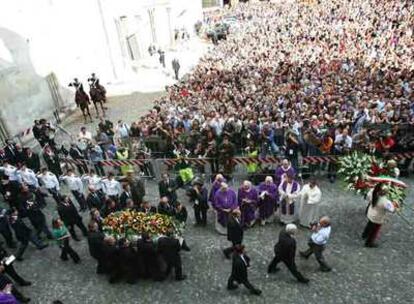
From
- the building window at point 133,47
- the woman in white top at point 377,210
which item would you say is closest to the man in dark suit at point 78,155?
the woman in white top at point 377,210

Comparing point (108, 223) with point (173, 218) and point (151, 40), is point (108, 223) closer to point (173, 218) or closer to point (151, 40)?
point (173, 218)

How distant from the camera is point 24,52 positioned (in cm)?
1777

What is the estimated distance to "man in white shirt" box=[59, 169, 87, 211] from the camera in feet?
35.8

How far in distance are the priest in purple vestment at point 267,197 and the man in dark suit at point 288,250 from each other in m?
1.99

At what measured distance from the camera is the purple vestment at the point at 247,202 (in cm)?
973

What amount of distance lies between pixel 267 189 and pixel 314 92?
7191 millimetres

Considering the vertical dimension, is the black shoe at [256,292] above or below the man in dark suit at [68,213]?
below

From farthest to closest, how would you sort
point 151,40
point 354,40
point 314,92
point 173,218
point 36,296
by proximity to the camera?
point 151,40
point 354,40
point 314,92
point 173,218
point 36,296

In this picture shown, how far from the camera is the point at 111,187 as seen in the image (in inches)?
419

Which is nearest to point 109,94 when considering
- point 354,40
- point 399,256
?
point 354,40

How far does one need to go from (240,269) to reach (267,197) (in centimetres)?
271

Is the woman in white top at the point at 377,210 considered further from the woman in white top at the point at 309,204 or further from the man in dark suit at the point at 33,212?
the man in dark suit at the point at 33,212

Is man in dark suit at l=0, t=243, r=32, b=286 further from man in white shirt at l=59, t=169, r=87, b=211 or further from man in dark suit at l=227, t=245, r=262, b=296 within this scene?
man in dark suit at l=227, t=245, r=262, b=296

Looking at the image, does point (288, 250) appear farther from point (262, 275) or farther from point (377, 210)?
point (377, 210)
